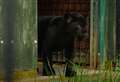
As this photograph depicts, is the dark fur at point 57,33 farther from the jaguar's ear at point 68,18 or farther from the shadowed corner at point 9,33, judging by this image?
the shadowed corner at point 9,33

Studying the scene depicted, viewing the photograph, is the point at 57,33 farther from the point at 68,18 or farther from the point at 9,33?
the point at 9,33

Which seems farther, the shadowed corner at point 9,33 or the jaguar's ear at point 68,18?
the jaguar's ear at point 68,18

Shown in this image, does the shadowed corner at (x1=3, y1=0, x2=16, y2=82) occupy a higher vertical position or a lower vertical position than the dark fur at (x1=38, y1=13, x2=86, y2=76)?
higher

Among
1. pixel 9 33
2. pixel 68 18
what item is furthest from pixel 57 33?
pixel 9 33

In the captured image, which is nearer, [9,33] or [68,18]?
[9,33]

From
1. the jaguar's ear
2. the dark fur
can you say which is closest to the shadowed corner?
the dark fur

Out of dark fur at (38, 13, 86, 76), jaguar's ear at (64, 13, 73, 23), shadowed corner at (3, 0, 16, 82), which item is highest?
shadowed corner at (3, 0, 16, 82)

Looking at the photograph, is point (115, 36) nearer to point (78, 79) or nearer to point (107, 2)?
point (107, 2)

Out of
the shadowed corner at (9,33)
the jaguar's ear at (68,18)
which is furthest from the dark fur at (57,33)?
the shadowed corner at (9,33)

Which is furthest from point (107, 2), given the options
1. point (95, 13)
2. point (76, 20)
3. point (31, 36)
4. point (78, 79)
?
point (78, 79)

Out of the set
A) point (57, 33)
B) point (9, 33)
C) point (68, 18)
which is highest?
point (9, 33)

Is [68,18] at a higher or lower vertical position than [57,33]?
higher

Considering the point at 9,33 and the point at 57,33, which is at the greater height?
the point at 9,33

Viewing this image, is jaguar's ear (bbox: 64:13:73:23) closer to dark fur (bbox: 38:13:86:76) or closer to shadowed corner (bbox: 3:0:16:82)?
dark fur (bbox: 38:13:86:76)
